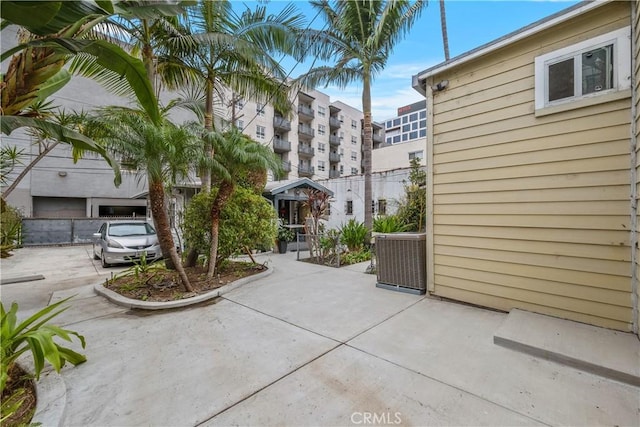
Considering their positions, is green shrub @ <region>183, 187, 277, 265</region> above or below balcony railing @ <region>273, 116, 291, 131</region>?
below

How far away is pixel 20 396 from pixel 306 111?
108ft

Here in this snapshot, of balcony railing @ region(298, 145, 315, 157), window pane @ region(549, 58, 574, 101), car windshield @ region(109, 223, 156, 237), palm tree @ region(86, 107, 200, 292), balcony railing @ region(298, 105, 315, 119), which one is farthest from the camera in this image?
balcony railing @ region(298, 145, 315, 157)

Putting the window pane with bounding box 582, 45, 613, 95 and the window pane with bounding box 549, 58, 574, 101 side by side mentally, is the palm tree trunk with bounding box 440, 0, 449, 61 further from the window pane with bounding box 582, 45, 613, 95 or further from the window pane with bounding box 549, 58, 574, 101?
the window pane with bounding box 582, 45, 613, 95

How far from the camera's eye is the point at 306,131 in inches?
1271

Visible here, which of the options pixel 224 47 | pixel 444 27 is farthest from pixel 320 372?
Answer: pixel 444 27

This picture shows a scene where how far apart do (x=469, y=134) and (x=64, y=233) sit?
17141 millimetres

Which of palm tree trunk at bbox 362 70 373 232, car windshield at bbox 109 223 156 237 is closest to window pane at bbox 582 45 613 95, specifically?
palm tree trunk at bbox 362 70 373 232

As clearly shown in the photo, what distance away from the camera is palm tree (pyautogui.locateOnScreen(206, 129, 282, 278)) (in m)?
4.69

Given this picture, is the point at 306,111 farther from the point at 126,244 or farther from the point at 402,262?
the point at 402,262

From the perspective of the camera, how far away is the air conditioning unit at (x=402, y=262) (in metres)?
4.49

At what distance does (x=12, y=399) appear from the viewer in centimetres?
204

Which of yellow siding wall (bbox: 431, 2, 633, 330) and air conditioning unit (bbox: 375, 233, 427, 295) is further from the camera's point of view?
air conditioning unit (bbox: 375, 233, 427, 295)

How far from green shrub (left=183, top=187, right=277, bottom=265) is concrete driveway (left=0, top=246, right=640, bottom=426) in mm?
1743

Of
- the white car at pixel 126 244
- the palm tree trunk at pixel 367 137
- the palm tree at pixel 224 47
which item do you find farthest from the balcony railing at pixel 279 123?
the palm tree at pixel 224 47
